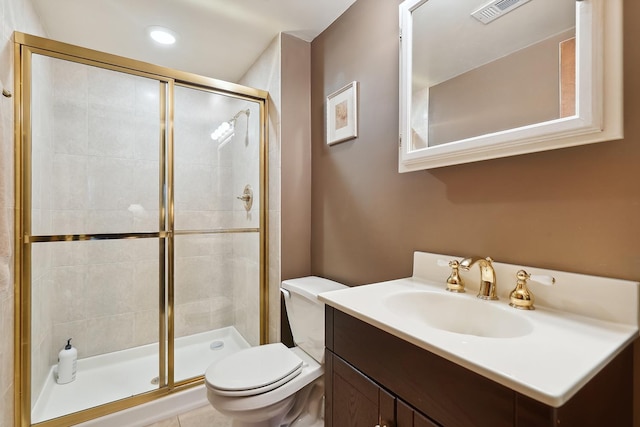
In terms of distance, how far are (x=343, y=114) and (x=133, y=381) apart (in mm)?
2076

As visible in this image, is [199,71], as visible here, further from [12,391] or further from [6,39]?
[12,391]

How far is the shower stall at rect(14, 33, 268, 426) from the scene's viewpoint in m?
1.49

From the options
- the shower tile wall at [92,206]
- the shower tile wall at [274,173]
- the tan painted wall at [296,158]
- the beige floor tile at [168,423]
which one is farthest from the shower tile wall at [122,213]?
the beige floor tile at [168,423]

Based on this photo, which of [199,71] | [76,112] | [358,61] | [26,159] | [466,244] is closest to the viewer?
[466,244]

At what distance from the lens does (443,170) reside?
116 centimetres

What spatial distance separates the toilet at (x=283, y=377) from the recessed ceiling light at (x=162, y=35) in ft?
5.53

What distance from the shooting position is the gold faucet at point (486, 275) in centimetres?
92

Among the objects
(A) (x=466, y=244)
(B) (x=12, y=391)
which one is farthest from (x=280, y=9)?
(B) (x=12, y=391)

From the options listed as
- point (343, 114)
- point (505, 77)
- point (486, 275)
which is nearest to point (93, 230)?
point (343, 114)

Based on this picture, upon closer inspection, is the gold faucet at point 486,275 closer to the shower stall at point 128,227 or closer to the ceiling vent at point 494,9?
the ceiling vent at point 494,9

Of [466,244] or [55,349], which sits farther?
[55,349]

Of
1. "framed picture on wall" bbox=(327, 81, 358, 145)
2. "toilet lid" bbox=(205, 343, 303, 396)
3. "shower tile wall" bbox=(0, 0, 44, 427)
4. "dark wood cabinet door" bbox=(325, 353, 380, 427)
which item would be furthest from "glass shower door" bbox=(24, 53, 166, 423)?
"dark wood cabinet door" bbox=(325, 353, 380, 427)

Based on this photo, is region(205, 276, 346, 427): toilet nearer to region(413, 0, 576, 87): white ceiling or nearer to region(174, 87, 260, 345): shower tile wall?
region(174, 87, 260, 345): shower tile wall

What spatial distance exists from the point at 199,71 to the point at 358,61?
142 cm
